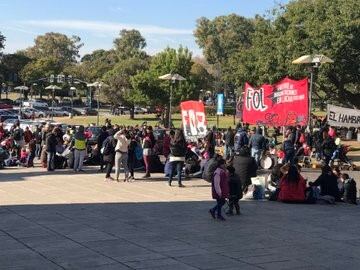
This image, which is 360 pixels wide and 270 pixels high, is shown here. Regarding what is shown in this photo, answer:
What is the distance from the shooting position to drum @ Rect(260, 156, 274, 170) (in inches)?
846

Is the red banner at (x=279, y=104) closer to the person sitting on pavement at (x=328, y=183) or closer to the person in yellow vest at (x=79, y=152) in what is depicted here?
the person sitting on pavement at (x=328, y=183)

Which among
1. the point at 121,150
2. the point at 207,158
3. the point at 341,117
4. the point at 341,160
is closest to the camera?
the point at 121,150

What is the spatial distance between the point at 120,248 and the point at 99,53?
487ft

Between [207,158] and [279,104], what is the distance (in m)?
3.64

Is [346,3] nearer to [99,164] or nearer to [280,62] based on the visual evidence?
[280,62]

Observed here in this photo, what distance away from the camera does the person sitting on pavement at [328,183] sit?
14.7m

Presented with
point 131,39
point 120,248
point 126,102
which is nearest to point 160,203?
point 120,248

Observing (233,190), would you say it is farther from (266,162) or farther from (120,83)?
(120,83)

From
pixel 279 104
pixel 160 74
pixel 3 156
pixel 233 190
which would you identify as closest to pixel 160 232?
pixel 233 190

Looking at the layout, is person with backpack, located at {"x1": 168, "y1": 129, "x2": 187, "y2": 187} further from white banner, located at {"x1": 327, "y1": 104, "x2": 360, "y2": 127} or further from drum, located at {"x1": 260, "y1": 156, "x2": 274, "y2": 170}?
white banner, located at {"x1": 327, "y1": 104, "x2": 360, "y2": 127}

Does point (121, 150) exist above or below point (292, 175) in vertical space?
above

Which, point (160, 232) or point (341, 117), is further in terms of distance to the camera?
point (341, 117)

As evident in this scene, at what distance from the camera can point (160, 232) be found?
10.2m

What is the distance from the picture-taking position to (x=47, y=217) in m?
11.6
